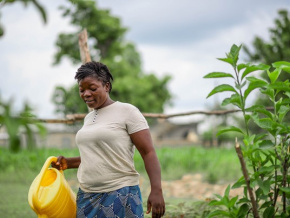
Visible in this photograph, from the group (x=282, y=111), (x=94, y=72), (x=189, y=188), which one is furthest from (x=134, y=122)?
(x=189, y=188)

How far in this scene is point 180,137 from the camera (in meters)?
34.4

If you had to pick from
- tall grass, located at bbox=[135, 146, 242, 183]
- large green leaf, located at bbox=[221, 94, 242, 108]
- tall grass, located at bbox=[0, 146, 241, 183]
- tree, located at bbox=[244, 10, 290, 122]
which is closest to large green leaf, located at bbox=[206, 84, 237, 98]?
large green leaf, located at bbox=[221, 94, 242, 108]

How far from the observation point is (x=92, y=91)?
2223 mm

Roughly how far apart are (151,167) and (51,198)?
55 centimetres

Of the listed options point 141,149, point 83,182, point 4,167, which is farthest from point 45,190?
point 4,167

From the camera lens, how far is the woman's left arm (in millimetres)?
2129

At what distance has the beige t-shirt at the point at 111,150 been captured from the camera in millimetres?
2195

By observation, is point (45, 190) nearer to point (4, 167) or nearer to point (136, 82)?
point (4, 167)

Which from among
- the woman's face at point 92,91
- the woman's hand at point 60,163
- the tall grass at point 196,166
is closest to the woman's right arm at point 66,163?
the woman's hand at point 60,163

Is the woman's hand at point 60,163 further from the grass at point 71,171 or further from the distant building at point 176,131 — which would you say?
the distant building at point 176,131

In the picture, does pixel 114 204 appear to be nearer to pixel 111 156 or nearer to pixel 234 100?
pixel 111 156

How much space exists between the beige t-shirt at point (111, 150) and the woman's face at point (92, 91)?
9 cm

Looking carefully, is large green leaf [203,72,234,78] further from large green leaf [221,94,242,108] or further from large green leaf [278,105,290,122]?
large green leaf [278,105,290,122]

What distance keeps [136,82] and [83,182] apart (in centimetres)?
2121
